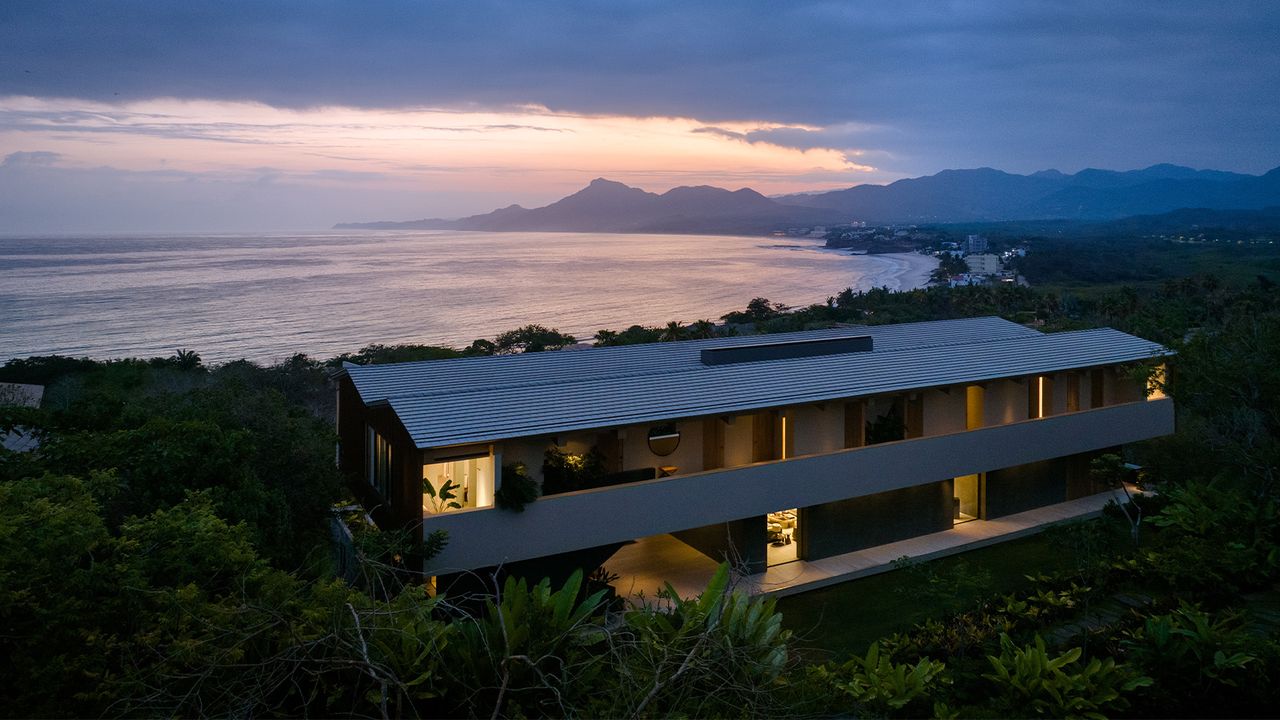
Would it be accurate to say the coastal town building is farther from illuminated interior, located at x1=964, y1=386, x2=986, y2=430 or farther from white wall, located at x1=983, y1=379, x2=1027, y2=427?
illuminated interior, located at x1=964, y1=386, x2=986, y2=430

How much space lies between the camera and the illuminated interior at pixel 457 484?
12.0 metres

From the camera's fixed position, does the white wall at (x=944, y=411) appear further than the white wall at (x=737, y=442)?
Yes

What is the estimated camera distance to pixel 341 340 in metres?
66.1

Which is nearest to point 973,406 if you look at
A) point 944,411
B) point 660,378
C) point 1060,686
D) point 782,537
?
point 944,411

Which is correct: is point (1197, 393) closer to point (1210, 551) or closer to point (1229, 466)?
point (1210, 551)

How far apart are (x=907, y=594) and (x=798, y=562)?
108 inches

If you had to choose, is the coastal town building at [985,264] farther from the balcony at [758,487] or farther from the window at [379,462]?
the window at [379,462]

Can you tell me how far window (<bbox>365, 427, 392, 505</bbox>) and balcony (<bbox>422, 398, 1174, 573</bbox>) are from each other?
89.0 inches

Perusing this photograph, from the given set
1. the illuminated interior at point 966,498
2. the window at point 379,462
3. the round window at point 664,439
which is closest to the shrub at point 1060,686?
the round window at point 664,439

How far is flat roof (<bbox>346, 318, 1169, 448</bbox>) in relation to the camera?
12156mm

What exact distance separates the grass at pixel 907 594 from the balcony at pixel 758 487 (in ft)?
5.27

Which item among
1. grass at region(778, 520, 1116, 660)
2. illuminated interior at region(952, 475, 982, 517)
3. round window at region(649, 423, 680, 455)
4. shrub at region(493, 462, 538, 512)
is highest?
round window at region(649, 423, 680, 455)

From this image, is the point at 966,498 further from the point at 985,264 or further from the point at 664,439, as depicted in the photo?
the point at 985,264

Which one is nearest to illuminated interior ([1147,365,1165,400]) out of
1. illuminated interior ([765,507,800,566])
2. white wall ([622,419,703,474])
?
illuminated interior ([765,507,800,566])
